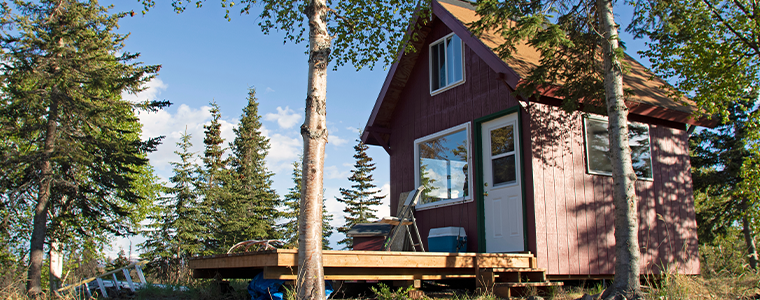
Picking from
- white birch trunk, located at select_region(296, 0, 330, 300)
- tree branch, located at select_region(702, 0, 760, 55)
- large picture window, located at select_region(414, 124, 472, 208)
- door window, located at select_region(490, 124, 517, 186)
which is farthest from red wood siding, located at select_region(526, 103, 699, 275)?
white birch trunk, located at select_region(296, 0, 330, 300)

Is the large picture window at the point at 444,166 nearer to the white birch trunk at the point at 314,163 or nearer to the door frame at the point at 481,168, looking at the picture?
the door frame at the point at 481,168

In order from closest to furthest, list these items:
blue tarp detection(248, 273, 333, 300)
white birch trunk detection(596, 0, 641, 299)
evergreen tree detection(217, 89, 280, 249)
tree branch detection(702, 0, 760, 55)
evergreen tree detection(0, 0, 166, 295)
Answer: white birch trunk detection(596, 0, 641, 299)
blue tarp detection(248, 273, 333, 300)
tree branch detection(702, 0, 760, 55)
evergreen tree detection(0, 0, 166, 295)
evergreen tree detection(217, 89, 280, 249)

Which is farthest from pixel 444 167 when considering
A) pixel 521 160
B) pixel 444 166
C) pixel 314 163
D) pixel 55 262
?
pixel 55 262

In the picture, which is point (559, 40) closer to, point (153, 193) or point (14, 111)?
point (14, 111)

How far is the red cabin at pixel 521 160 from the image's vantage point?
7039 millimetres

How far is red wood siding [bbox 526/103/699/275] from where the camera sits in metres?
6.91

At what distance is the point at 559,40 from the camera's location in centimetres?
550

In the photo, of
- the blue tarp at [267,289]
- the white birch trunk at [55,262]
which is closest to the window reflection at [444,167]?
the blue tarp at [267,289]

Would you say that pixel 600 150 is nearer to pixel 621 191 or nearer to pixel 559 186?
pixel 559 186

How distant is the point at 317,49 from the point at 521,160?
3429 mm

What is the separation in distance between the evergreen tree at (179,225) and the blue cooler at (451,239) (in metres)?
14.9

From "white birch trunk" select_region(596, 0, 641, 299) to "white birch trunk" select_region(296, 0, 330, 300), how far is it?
9.52ft

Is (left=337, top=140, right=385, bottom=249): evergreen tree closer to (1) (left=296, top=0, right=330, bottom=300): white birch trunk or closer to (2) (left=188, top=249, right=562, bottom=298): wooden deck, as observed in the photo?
(2) (left=188, top=249, right=562, bottom=298): wooden deck

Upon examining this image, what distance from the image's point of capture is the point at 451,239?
25.6 feet
